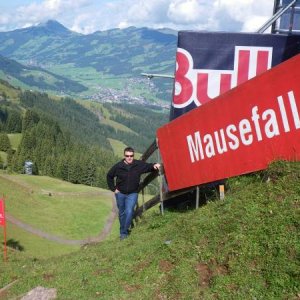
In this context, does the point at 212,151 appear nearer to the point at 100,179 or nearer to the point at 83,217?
the point at 83,217

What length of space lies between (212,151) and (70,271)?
3.59 m

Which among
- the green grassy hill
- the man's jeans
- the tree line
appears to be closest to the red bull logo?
the man's jeans

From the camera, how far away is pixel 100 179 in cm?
14575

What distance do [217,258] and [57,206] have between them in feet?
298

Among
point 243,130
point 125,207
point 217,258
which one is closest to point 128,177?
point 125,207

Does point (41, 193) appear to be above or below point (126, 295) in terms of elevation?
below

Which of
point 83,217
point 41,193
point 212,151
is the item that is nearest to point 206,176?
point 212,151

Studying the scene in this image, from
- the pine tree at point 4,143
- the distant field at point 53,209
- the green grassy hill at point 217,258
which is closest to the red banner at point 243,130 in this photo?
the green grassy hill at point 217,258

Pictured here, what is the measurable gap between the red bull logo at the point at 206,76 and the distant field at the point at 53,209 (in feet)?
154

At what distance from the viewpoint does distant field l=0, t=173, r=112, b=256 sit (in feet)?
210

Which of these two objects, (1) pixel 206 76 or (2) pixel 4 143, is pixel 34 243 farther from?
(2) pixel 4 143

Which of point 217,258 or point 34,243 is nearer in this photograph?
point 217,258

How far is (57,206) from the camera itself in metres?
94.4

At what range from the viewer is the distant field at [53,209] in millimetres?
64125
